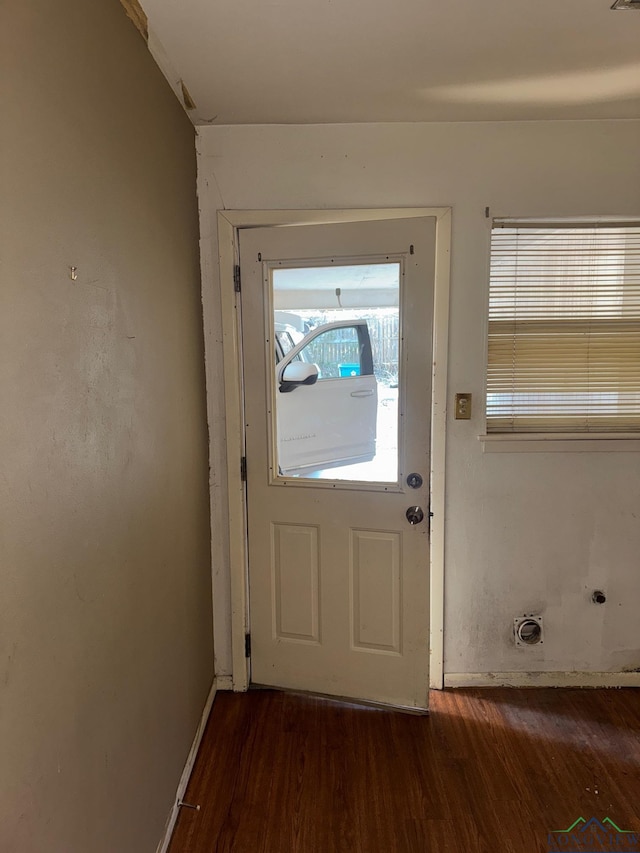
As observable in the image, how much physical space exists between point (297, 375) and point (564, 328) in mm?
1162

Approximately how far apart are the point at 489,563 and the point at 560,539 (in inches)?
13.1

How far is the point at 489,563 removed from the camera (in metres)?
2.27

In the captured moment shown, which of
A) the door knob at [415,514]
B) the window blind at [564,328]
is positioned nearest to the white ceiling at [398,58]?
the window blind at [564,328]

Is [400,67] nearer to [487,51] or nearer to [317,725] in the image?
[487,51]

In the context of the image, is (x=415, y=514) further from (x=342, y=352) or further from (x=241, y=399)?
(x=241, y=399)

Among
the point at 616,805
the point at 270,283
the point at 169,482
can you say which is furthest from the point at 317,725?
the point at 270,283

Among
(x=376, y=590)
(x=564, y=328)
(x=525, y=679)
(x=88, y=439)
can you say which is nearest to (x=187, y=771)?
(x=376, y=590)

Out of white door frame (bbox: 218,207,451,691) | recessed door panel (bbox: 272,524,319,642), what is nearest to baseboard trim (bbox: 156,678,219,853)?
white door frame (bbox: 218,207,451,691)

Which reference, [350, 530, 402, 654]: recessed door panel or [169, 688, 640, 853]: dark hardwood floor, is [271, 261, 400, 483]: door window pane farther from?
[169, 688, 640, 853]: dark hardwood floor

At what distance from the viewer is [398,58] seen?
5.24 feet

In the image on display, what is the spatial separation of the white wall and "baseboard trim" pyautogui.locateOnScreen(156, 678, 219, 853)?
0.54 ft

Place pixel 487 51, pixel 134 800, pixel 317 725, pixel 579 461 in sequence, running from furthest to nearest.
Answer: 1. pixel 579 461
2. pixel 317 725
3. pixel 487 51
4. pixel 134 800

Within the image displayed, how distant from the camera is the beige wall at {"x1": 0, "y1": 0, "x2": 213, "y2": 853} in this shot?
2.76ft

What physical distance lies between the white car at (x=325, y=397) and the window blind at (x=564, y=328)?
572 mm
